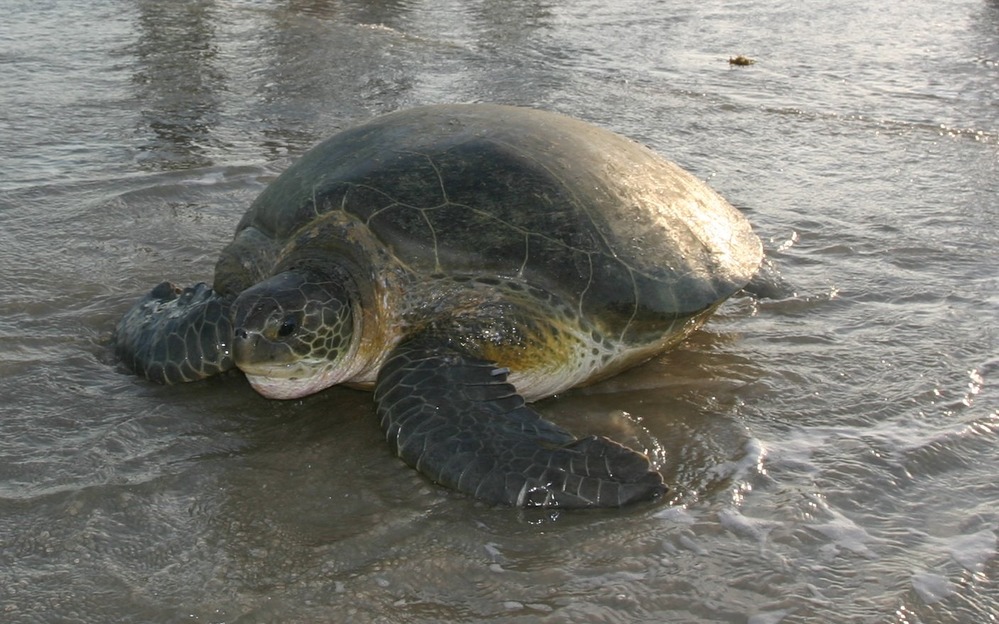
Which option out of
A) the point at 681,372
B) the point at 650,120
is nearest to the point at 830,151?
the point at 650,120

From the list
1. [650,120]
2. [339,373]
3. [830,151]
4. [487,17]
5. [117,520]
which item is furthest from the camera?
[487,17]

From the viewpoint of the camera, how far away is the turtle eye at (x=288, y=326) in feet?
11.8

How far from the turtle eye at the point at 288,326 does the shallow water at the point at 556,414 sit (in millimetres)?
328

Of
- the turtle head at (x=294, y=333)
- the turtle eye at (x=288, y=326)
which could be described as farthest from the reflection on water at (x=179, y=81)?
the turtle eye at (x=288, y=326)

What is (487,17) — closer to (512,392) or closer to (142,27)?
(142,27)

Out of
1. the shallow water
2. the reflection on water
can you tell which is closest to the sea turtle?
the shallow water

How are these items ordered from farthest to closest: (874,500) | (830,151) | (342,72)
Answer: (342,72) → (830,151) → (874,500)

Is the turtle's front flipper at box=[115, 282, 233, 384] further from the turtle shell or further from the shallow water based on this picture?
the turtle shell

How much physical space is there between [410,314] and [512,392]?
53 centimetres

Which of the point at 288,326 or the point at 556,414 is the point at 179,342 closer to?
the point at 288,326

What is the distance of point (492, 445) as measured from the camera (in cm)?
326

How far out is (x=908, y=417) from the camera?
147 inches

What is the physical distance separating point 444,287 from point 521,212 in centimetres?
39

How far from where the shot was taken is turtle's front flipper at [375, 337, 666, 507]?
3.13 m
